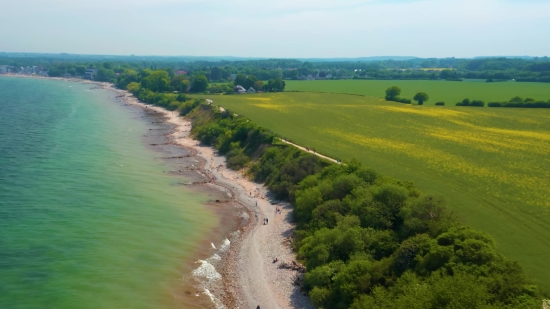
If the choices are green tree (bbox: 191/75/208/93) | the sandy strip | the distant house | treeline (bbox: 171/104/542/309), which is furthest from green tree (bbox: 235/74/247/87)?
treeline (bbox: 171/104/542/309)

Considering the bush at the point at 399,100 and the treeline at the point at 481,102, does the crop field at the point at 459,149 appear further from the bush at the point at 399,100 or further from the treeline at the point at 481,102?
the bush at the point at 399,100

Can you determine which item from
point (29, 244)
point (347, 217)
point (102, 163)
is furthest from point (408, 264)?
point (102, 163)

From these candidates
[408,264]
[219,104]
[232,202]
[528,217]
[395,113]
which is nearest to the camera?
[408,264]

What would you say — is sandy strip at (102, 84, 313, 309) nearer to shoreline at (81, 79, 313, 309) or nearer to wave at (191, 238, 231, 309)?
shoreline at (81, 79, 313, 309)

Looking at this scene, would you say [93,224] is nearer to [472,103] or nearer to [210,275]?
[210,275]

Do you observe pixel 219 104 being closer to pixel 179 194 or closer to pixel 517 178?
pixel 179 194

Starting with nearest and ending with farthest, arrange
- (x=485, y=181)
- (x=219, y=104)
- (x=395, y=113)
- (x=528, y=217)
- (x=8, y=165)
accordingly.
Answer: (x=528, y=217)
(x=485, y=181)
(x=8, y=165)
(x=395, y=113)
(x=219, y=104)

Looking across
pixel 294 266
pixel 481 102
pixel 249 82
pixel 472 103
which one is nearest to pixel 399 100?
pixel 472 103

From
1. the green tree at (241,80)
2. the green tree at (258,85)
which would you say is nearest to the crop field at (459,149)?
the green tree at (258,85)
